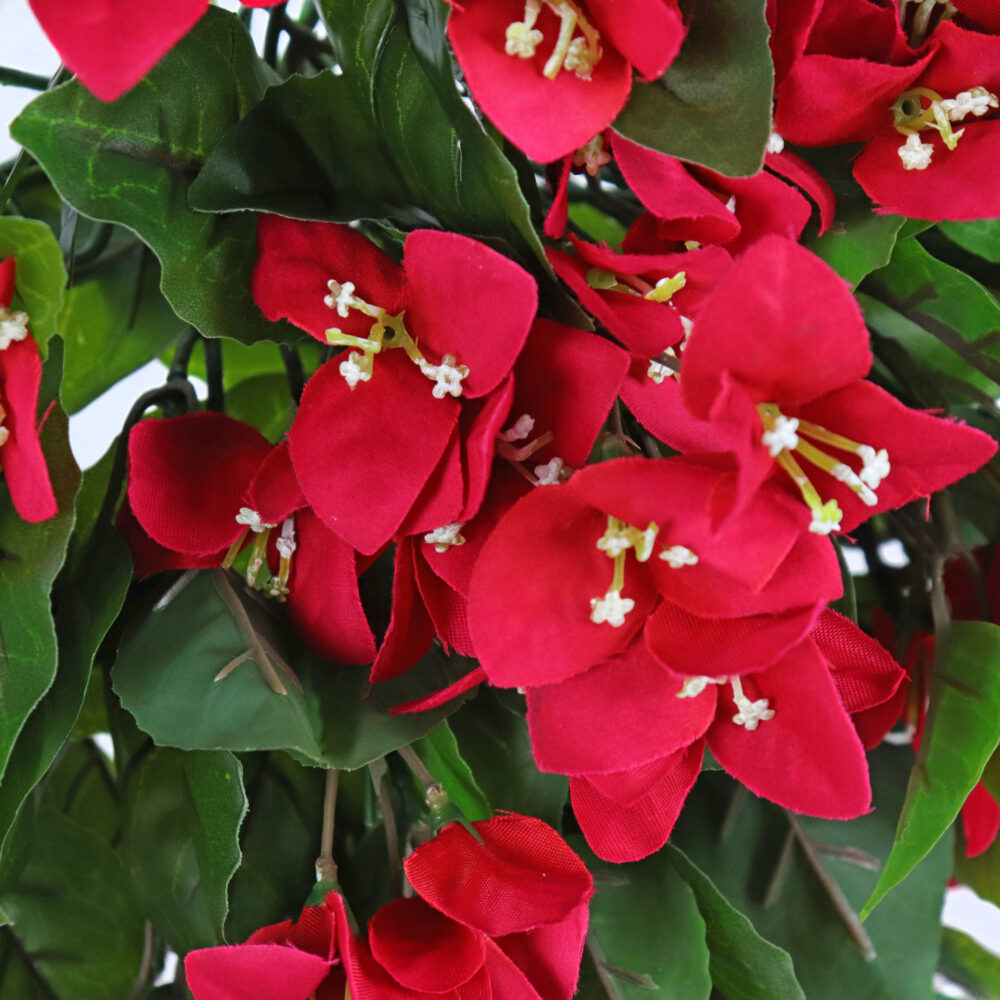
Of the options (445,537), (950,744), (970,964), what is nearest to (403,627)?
(445,537)

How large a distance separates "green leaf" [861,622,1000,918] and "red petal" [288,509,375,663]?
124 millimetres

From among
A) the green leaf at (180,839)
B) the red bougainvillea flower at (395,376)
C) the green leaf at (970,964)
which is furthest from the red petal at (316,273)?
the green leaf at (970,964)

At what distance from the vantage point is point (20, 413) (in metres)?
0.20

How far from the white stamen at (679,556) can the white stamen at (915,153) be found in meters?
0.09

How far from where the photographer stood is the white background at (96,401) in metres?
0.42

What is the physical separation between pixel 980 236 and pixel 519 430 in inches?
5.6

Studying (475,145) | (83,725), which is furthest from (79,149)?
(83,725)

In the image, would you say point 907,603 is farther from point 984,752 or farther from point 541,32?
point 541,32

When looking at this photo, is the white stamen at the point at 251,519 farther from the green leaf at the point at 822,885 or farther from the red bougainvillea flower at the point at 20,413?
the green leaf at the point at 822,885

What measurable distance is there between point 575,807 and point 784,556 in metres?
0.08

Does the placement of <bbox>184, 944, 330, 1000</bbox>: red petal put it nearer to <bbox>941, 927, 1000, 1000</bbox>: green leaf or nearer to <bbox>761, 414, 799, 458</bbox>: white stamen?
<bbox>761, 414, 799, 458</bbox>: white stamen

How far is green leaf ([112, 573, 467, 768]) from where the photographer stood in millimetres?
225

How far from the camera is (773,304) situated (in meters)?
0.17

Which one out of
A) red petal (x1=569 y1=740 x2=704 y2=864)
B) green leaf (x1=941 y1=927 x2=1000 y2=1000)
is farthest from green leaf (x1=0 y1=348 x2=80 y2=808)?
green leaf (x1=941 y1=927 x2=1000 y2=1000)
